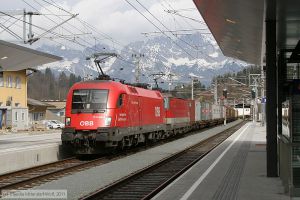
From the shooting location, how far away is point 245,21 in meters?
12.9

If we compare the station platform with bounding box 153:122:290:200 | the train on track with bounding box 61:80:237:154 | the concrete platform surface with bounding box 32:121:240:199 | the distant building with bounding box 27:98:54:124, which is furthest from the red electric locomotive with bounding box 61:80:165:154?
the distant building with bounding box 27:98:54:124

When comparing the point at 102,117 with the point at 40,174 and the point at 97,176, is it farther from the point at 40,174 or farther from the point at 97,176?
the point at 97,176

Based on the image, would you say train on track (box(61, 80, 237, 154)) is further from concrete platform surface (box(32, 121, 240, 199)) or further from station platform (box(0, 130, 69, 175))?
concrete platform surface (box(32, 121, 240, 199))

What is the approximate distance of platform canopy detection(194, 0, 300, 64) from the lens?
10.8 meters

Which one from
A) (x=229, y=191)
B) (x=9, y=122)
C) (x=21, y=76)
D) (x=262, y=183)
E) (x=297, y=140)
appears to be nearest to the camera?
(x=297, y=140)

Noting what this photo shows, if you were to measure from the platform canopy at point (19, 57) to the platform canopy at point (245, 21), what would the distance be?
13948mm

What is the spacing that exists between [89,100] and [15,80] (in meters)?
43.7

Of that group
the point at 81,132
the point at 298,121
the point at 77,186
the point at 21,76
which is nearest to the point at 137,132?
the point at 81,132

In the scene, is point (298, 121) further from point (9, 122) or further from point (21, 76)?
point (21, 76)

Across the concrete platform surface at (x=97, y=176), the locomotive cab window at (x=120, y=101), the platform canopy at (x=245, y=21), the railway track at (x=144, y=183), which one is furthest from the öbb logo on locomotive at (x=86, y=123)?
the platform canopy at (x=245, y=21)

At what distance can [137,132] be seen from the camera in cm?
2155

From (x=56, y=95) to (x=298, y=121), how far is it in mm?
141485

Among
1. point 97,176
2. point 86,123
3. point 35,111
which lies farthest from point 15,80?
point 97,176

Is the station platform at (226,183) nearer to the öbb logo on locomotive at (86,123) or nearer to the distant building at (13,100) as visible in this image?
the öbb logo on locomotive at (86,123)
